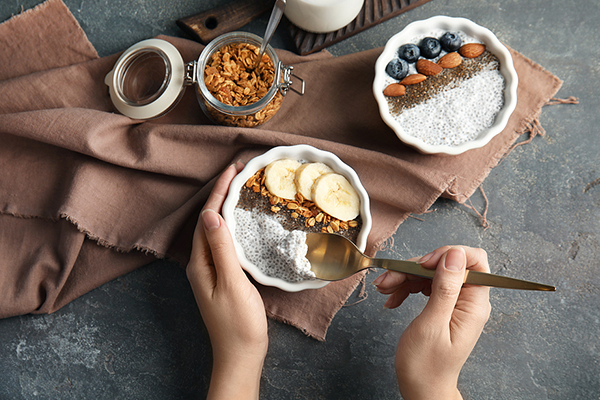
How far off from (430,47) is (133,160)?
41.2 inches

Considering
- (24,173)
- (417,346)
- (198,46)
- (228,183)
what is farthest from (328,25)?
(24,173)

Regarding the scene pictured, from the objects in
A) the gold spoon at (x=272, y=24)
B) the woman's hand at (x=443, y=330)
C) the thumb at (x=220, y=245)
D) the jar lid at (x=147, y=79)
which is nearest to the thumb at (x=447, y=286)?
the woman's hand at (x=443, y=330)

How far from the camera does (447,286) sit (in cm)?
103

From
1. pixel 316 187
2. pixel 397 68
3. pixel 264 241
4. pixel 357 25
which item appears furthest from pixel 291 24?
pixel 264 241

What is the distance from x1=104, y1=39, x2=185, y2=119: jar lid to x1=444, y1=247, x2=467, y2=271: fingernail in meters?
0.96

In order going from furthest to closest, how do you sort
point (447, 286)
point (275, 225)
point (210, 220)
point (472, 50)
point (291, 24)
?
point (291, 24) < point (472, 50) < point (275, 225) < point (210, 220) < point (447, 286)

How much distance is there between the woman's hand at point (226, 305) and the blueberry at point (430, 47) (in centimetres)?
73

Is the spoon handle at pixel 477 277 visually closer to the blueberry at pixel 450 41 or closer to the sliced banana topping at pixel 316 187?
the sliced banana topping at pixel 316 187

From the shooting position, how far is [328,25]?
1397mm

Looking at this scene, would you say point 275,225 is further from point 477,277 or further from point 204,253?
point 477,277

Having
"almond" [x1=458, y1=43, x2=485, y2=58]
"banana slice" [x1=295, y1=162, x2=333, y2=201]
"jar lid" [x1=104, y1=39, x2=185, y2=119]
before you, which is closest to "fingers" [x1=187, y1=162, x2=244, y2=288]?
"banana slice" [x1=295, y1=162, x2=333, y2=201]

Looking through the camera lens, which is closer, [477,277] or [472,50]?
[477,277]

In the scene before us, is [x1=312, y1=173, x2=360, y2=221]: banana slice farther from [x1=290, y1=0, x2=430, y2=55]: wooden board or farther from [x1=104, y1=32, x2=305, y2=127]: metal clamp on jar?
[x1=290, y1=0, x2=430, y2=55]: wooden board

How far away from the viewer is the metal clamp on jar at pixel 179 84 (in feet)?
4.18
